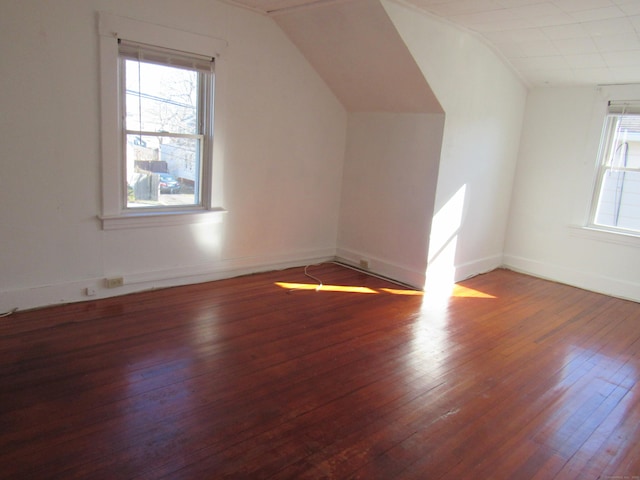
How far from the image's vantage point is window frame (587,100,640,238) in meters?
4.79

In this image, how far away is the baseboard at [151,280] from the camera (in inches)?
131

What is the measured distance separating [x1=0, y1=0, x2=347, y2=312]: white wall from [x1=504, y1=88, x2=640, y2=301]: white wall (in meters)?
2.34

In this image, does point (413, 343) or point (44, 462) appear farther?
point (413, 343)

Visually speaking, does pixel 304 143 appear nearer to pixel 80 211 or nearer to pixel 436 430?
pixel 80 211

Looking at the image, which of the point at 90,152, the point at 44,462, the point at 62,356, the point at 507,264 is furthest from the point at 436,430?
the point at 507,264

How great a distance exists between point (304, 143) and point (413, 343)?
2.53 meters

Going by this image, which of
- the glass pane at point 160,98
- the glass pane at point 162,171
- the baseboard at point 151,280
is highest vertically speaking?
the glass pane at point 160,98

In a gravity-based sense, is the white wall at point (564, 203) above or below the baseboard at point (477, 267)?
above

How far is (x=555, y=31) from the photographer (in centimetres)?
382

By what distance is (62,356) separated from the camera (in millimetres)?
2787

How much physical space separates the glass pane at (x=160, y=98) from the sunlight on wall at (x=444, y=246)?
8.46 ft

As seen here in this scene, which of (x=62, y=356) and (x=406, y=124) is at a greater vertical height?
(x=406, y=124)

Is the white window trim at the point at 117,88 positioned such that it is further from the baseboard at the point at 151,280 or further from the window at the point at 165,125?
the baseboard at the point at 151,280

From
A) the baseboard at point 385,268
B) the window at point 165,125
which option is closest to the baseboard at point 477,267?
the baseboard at point 385,268
